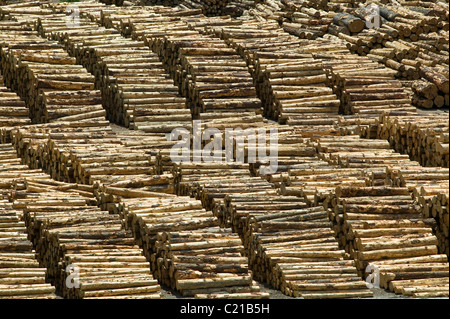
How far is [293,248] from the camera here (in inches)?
888

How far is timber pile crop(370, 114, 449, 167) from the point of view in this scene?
27234mm

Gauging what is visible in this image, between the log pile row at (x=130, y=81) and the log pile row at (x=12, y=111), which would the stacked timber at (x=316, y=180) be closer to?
the log pile row at (x=130, y=81)

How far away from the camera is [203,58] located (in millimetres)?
34125

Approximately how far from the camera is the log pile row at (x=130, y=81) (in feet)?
107

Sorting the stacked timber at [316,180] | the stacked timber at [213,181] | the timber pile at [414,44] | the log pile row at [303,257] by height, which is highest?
the timber pile at [414,44]

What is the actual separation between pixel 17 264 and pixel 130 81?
41.0 feet

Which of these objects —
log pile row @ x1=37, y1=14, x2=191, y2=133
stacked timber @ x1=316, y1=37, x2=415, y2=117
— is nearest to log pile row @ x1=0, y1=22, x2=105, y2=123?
log pile row @ x1=37, y1=14, x2=191, y2=133

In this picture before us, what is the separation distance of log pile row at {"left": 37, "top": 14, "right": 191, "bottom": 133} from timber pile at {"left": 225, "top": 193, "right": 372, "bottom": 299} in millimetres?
8654

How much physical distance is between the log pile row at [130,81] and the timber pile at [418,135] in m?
5.70

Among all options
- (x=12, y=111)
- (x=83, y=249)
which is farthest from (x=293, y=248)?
(x=12, y=111)

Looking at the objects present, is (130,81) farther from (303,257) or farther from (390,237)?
(390,237)

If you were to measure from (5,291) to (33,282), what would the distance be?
618mm

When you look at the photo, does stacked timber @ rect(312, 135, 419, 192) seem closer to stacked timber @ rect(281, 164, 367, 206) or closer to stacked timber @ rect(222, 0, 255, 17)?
stacked timber @ rect(281, 164, 367, 206)

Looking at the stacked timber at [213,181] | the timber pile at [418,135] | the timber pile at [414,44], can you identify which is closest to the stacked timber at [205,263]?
the stacked timber at [213,181]
